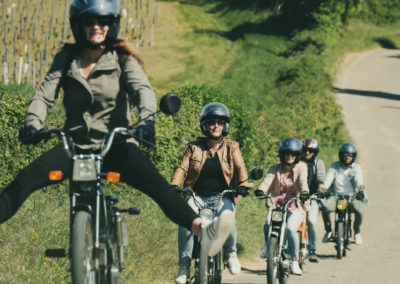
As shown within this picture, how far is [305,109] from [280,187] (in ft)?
48.1

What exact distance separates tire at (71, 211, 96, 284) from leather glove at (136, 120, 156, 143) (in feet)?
2.19

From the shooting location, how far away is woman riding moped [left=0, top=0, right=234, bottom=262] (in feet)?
16.5

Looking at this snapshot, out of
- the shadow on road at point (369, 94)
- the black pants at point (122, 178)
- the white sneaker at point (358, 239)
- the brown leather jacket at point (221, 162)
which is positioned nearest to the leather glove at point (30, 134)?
the black pants at point (122, 178)

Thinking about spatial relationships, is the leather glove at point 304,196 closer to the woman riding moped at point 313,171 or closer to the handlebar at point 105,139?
the woman riding moped at point 313,171

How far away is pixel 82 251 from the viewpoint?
4.46 metres

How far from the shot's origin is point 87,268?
4.53 meters

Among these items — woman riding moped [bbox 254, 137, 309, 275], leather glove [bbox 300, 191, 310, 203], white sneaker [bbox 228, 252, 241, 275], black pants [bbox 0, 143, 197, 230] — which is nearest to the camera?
black pants [bbox 0, 143, 197, 230]

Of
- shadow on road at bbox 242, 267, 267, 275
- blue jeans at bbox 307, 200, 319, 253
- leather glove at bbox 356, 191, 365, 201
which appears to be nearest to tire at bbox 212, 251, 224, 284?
shadow on road at bbox 242, 267, 267, 275

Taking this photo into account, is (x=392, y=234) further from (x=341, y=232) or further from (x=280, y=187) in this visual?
(x=280, y=187)

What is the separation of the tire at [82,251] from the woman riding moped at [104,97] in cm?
53

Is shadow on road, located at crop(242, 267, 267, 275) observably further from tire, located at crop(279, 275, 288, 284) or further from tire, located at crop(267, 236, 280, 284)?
tire, located at crop(267, 236, 280, 284)

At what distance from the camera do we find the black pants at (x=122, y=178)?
4871mm

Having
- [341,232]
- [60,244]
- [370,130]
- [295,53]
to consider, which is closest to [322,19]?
[295,53]

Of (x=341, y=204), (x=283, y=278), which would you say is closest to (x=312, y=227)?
(x=341, y=204)
